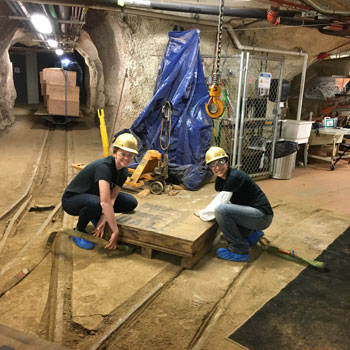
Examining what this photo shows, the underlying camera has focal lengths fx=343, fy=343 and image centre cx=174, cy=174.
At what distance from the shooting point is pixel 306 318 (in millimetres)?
2713

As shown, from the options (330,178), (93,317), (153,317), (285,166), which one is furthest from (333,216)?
(93,317)

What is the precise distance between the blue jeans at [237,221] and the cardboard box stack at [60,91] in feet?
33.0

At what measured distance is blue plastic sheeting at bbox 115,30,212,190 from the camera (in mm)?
6312

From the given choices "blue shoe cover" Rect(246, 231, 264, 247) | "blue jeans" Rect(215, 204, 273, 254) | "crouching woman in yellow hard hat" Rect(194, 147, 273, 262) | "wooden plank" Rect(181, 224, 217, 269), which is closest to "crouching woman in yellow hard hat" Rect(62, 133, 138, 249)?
"wooden plank" Rect(181, 224, 217, 269)

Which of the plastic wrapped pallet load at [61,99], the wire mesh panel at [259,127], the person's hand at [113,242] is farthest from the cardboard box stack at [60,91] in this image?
the person's hand at [113,242]

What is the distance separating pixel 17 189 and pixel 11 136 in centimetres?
576

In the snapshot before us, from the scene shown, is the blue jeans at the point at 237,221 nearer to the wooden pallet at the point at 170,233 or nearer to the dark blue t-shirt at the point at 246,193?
the dark blue t-shirt at the point at 246,193

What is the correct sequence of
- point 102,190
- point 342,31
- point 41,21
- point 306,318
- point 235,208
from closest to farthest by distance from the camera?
1. point 306,318
2. point 102,190
3. point 235,208
4. point 342,31
5. point 41,21

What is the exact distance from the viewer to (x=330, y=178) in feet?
25.7

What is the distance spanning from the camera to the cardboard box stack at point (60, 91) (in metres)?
11.9

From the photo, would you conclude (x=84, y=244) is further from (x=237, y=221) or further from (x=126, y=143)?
(x=237, y=221)

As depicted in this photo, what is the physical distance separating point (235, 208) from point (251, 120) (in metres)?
3.62

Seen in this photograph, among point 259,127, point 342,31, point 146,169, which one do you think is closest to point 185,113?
point 146,169

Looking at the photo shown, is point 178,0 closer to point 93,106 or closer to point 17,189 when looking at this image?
point 17,189
